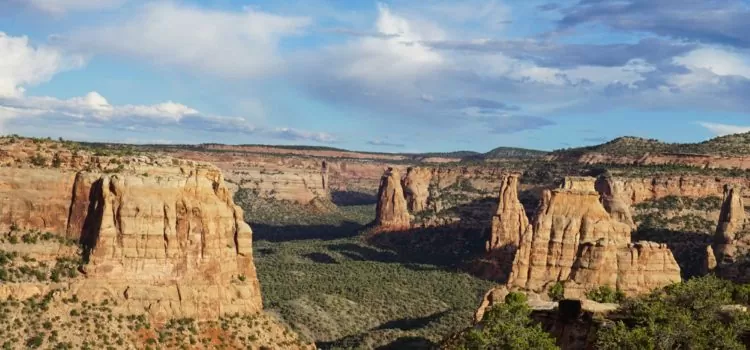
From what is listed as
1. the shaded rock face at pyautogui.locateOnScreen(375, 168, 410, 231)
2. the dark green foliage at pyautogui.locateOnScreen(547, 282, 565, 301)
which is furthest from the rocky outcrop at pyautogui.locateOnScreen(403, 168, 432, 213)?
the dark green foliage at pyautogui.locateOnScreen(547, 282, 565, 301)

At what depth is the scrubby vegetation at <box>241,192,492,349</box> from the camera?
301ft

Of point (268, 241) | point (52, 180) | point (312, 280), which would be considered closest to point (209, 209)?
point (52, 180)

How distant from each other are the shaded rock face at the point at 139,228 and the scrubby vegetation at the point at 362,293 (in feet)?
93.1

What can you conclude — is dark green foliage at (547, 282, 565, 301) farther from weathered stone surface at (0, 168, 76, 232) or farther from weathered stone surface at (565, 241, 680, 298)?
weathered stone surface at (0, 168, 76, 232)

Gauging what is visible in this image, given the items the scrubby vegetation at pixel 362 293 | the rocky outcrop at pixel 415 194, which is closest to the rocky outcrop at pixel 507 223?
the scrubby vegetation at pixel 362 293

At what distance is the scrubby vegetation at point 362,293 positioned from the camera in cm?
9188

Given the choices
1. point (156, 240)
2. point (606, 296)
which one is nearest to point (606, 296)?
point (606, 296)

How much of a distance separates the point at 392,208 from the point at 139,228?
13301 cm

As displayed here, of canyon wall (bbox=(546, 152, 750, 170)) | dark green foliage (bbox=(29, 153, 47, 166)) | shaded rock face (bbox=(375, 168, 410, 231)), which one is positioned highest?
canyon wall (bbox=(546, 152, 750, 170))

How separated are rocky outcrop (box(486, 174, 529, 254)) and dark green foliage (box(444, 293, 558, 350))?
76.7 meters

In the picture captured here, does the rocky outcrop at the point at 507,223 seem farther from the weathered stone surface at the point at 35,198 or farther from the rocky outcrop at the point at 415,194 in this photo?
the weathered stone surface at the point at 35,198

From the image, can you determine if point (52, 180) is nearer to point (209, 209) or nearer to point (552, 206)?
point (209, 209)

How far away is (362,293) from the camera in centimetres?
11419

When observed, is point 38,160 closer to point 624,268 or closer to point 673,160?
point 624,268
